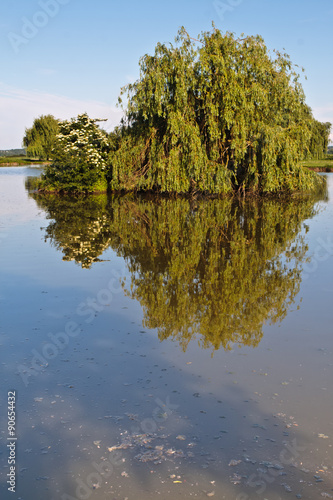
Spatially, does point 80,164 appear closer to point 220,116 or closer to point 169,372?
point 220,116

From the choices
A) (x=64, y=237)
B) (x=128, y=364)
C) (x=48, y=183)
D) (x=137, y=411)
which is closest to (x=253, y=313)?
(x=128, y=364)

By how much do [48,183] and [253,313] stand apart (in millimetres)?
24582

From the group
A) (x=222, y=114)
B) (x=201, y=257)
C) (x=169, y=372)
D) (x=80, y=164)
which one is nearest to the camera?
(x=169, y=372)

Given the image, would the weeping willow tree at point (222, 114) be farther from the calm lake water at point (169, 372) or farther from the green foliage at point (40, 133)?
Result: the green foliage at point (40, 133)

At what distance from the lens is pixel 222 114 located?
2192cm

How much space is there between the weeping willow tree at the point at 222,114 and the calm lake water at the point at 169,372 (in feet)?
36.9

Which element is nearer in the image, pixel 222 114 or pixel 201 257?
pixel 201 257

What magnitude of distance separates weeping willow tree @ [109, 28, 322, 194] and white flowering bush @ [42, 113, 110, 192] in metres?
5.82

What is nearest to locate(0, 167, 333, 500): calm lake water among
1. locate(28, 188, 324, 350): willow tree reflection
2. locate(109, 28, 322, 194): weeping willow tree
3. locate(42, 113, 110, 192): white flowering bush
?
locate(28, 188, 324, 350): willow tree reflection

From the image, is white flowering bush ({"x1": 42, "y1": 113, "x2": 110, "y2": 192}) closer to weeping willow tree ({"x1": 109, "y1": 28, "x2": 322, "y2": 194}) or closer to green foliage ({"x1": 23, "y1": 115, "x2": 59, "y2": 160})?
weeping willow tree ({"x1": 109, "y1": 28, "x2": 322, "y2": 194})

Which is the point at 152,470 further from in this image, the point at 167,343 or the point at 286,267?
the point at 286,267

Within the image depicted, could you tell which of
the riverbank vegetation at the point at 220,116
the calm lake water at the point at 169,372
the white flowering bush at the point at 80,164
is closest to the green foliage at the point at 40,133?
the white flowering bush at the point at 80,164

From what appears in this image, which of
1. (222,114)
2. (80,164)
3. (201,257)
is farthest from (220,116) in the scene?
(201,257)

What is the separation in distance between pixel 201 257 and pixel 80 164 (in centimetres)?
1871
